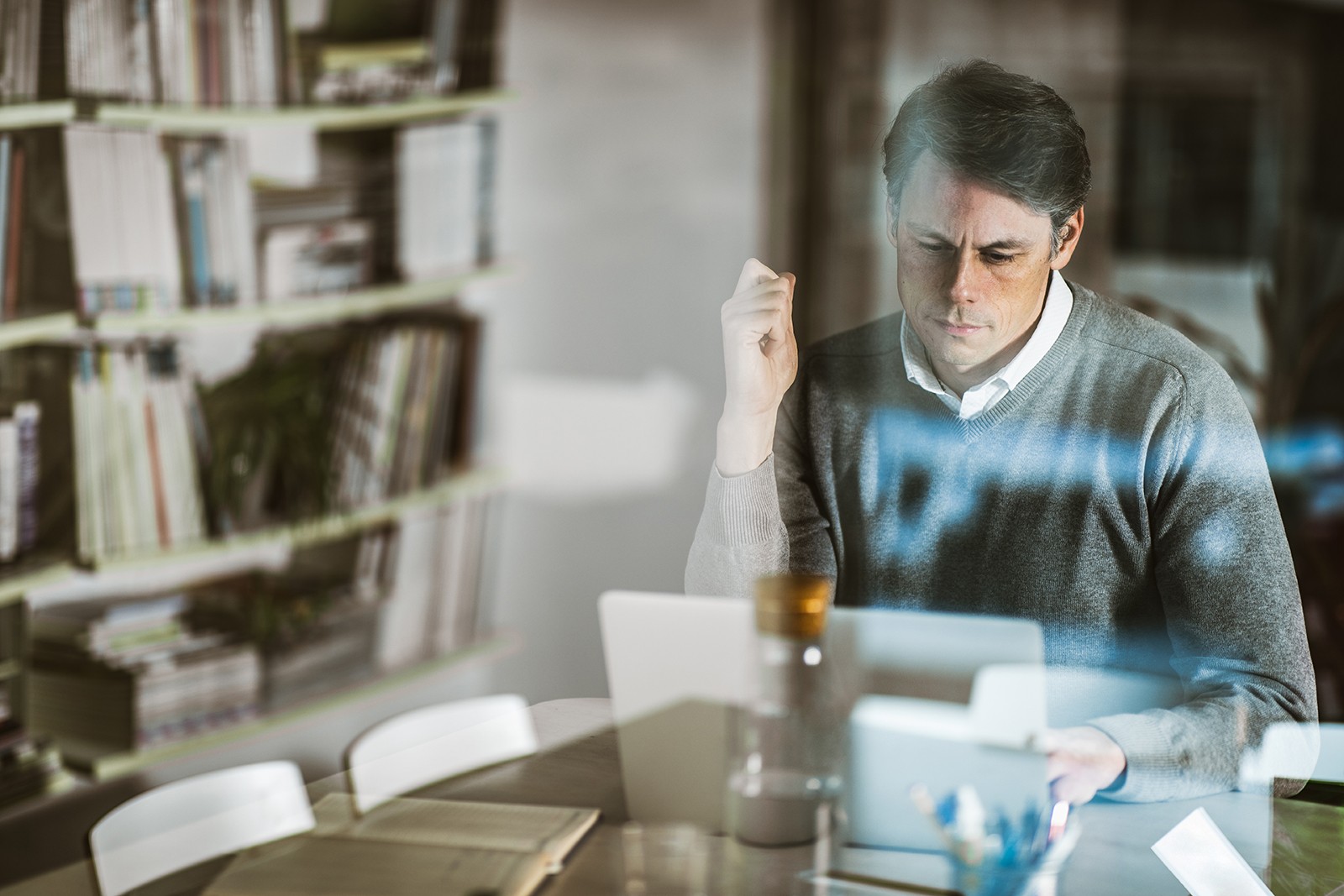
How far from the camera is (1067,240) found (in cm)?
114

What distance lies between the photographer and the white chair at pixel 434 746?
1432 millimetres

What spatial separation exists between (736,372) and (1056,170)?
374 millimetres

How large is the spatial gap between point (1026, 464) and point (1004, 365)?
103mm

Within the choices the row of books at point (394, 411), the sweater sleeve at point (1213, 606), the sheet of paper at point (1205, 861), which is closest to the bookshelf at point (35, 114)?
the row of books at point (394, 411)

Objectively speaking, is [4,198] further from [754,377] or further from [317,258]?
[754,377]

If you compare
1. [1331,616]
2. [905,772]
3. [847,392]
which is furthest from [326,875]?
[1331,616]

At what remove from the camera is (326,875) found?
1209 mm

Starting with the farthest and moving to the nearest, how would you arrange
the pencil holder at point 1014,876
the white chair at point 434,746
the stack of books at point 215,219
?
the stack of books at point 215,219 → the white chair at point 434,746 → the pencil holder at point 1014,876

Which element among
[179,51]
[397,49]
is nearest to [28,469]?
[179,51]

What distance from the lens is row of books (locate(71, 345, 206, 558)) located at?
5.74 ft

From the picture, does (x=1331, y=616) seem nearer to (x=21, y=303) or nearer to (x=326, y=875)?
(x=326, y=875)

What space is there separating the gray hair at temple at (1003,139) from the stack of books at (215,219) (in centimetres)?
118

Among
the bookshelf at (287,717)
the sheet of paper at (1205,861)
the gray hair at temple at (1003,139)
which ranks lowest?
the bookshelf at (287,717)

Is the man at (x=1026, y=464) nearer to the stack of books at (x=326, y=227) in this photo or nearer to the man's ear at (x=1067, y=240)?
the man's ear at (x=1067, y=240)
